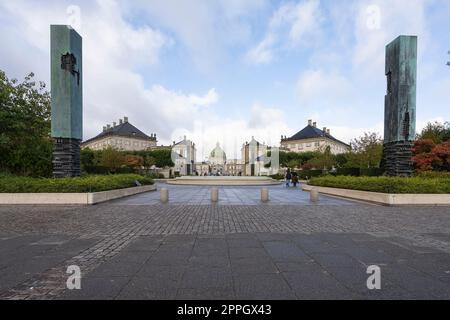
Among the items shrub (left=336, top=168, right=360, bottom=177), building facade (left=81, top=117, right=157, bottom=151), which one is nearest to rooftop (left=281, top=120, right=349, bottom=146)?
building facade (left=81, top=117, right=157, bottom=151)

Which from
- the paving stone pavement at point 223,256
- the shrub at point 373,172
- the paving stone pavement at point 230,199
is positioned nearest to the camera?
the paving stone pavement at point 223,256

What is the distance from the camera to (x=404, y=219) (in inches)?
356

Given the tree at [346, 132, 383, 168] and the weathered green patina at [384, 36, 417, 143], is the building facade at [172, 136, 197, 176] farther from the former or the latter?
the weathered green patina at [384, 36, 417, 143]

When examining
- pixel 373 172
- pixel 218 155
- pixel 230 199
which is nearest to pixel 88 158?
pixel 230 199

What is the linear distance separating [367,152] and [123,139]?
240 feet

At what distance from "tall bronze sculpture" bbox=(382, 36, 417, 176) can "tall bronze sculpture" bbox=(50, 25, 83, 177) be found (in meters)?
20.0

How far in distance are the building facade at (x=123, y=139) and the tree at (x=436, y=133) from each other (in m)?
68.0

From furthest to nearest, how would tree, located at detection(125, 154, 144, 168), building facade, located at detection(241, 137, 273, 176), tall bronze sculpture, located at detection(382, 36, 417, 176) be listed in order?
building facade, located at detection(241, 137, 273, 176) < tree, located at detection(125, 154, 144, 168) < tall bronze sculpture, located at detection(382, 36, 417, 176)

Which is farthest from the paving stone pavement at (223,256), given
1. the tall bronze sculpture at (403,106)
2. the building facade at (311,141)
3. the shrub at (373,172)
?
the building facade at (311,141)

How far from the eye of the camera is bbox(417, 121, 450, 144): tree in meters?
21.5

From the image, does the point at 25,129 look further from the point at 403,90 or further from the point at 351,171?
the point at 351,171

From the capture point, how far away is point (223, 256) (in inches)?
193

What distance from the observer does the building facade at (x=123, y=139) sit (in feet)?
261

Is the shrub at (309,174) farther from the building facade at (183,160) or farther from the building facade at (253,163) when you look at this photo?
the building facade at (183,160)
